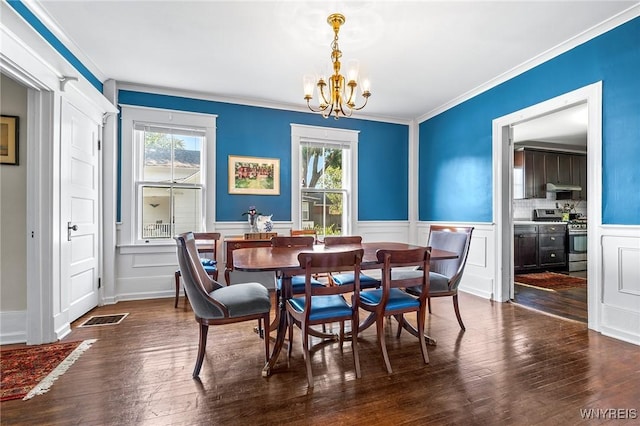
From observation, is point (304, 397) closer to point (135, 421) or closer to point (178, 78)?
point (135, 421)

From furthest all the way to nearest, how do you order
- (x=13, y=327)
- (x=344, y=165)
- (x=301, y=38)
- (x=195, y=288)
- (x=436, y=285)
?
1. (x=344, y=165)
2. (x=301, y=38)
3. (x=436, y=285)
4. (x=13, y=327)
5. (x=195, y=288)

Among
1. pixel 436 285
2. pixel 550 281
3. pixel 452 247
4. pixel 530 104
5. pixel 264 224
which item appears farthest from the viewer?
pixel 550 281

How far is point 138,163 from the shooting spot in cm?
405

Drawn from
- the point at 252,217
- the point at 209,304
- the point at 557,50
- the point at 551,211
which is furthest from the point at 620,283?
the point at 551,211

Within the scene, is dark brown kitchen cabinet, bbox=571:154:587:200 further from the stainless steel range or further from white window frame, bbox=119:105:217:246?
white window frame, bbox=119:105:217:246

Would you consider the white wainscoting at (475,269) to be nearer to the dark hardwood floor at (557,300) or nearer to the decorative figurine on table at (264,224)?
the decorative figurine on table at (264,224)

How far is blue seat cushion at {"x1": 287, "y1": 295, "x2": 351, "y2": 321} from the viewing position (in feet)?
6.58

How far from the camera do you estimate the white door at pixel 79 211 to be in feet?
9.30

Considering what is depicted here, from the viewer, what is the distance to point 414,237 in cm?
542

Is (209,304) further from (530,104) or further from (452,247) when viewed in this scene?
(530,104)

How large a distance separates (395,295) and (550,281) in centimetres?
398

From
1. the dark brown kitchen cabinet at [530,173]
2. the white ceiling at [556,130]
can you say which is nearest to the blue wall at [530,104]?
the white ceiling at [556,130]

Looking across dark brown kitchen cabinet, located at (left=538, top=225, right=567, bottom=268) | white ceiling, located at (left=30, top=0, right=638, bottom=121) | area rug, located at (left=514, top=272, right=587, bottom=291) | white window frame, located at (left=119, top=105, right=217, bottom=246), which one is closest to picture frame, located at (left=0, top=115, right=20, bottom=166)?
→ white ceiling, located at (left=30, top=0, right=638, bottom=121)

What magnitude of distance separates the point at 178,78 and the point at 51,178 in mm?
1876
